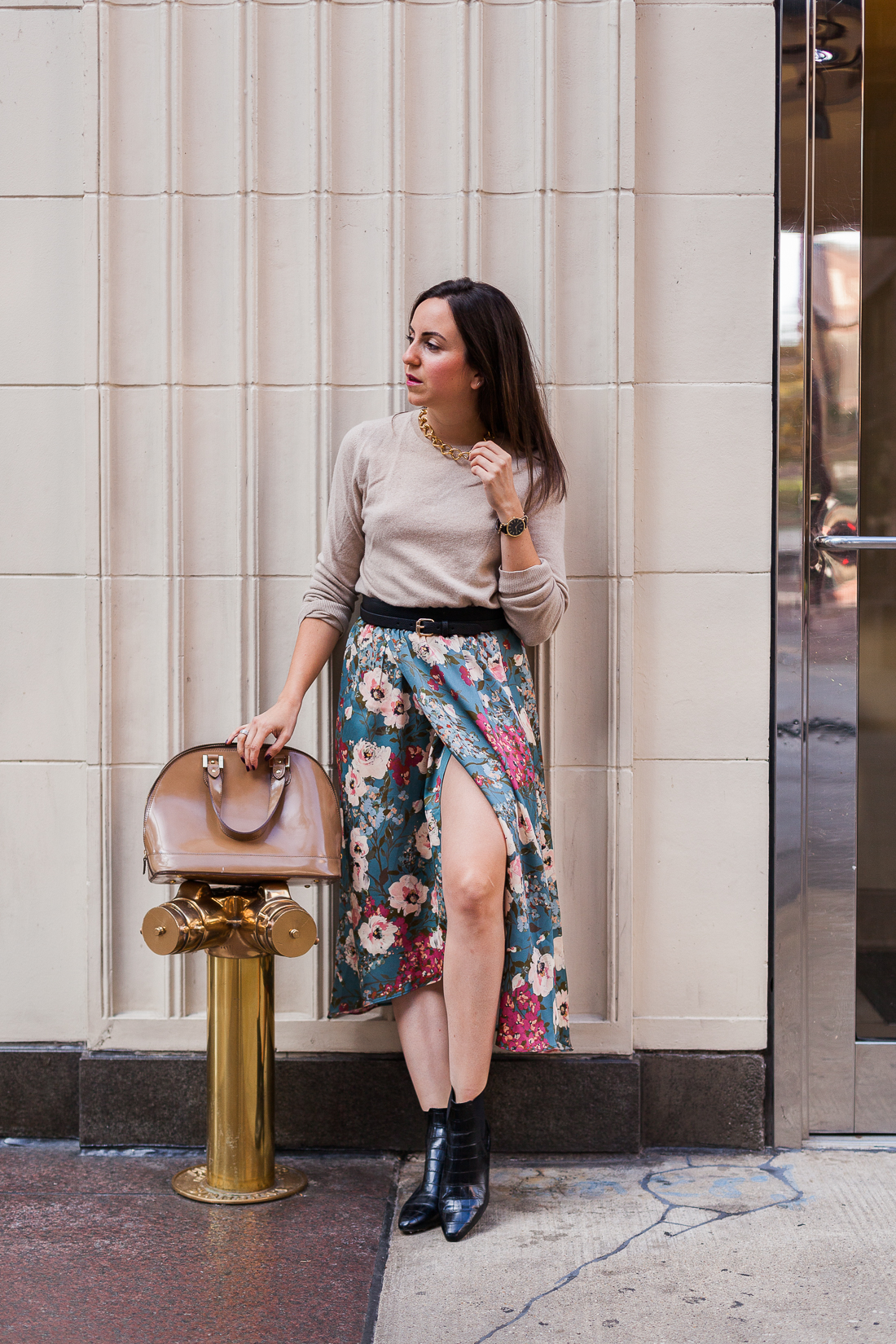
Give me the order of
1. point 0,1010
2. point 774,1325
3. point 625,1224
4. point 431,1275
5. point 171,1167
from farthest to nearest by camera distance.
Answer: point 0,1010 < point 171,1167 < point 625,1224 < point 431,1275 < point 774,1325

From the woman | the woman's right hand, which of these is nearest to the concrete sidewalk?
the woman

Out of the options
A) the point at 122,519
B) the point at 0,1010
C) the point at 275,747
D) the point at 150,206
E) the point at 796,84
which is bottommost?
the point at 0,1010

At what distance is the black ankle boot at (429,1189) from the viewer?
227cm

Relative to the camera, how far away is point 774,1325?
195 cm

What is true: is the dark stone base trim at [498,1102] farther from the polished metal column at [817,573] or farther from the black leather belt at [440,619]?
the black leather belt at [440,619]

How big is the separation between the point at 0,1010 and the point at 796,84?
2.87 meters

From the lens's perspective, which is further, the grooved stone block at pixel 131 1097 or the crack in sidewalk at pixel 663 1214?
the grooved stone block at pixel 131 1097

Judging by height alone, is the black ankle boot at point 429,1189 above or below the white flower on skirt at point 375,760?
below

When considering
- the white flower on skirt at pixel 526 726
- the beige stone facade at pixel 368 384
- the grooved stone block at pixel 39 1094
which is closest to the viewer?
the white flower on skirt at pixel 526 726

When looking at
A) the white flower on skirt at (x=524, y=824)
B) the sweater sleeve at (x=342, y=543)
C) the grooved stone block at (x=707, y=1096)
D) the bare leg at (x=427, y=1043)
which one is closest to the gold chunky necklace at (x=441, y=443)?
the sweater sleeve at (x=342, y=543)

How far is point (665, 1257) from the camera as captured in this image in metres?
2.18

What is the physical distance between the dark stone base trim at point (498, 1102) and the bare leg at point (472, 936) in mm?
417

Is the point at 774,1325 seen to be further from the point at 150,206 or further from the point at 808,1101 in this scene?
the point at 150,206

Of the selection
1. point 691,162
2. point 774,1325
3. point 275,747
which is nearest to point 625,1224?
point 774,1325
